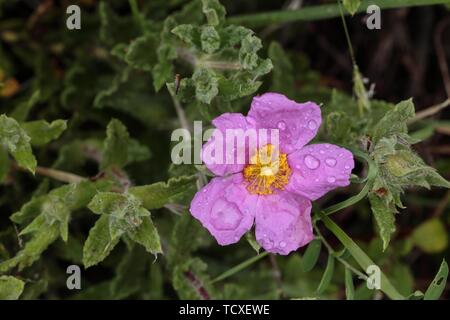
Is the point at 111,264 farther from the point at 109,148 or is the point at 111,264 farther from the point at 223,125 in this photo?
the point at 223,125

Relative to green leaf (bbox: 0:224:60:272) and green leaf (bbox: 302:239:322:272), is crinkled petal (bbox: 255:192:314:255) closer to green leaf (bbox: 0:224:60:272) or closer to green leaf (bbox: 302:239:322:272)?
green leaf (bbox: 302:239:322:272)

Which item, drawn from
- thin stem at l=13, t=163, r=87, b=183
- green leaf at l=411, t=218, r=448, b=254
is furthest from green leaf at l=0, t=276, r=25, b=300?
green leaf at l=411, t=218, r=448, b=254

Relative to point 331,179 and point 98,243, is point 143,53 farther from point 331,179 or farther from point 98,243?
point 331,179

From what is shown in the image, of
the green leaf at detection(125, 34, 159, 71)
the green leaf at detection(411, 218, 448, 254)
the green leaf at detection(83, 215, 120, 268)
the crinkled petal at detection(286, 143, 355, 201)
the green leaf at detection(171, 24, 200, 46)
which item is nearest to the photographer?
the crinkled petal at detection(286, 143, 355, 201)

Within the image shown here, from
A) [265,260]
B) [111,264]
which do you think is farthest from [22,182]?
[265,260]

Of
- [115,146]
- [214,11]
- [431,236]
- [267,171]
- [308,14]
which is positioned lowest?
[431,236]

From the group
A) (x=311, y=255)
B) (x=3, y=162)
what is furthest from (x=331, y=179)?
(x=3, y=162)
